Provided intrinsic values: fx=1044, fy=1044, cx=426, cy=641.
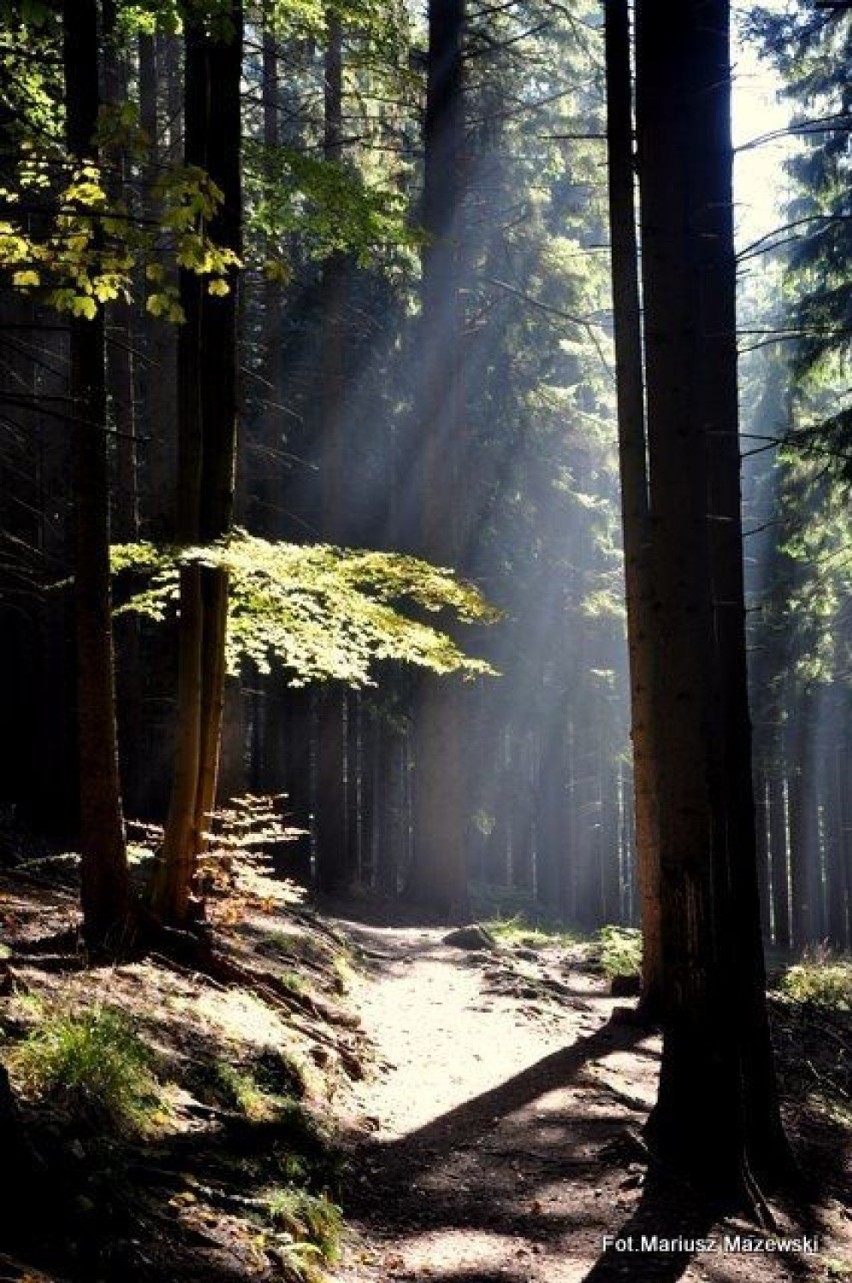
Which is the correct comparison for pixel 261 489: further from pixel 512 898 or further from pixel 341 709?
pixel 512 898

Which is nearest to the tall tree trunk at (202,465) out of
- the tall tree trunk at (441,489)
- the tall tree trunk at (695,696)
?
the tall tree trunk at (695,696)

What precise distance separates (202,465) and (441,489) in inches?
349

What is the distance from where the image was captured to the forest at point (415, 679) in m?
4.98

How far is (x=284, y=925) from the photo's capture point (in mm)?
11055

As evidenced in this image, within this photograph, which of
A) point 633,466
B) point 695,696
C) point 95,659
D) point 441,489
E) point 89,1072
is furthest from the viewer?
point 441,489

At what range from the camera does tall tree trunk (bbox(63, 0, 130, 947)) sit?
6.92 m

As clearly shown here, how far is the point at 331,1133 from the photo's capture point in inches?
233

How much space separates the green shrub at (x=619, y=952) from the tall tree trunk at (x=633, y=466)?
91.2 inches

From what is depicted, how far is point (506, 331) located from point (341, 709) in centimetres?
752

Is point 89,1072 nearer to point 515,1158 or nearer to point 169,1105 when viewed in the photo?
point 169,1105

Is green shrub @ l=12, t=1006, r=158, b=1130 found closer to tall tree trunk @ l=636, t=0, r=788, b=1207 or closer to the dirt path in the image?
the dirt path

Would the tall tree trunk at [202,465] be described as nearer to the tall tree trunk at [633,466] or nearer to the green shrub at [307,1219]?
the green shrub at [307,1219]

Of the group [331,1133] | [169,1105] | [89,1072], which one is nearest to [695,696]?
[331,1133]

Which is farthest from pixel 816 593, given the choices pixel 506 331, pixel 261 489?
pixel 261 489
